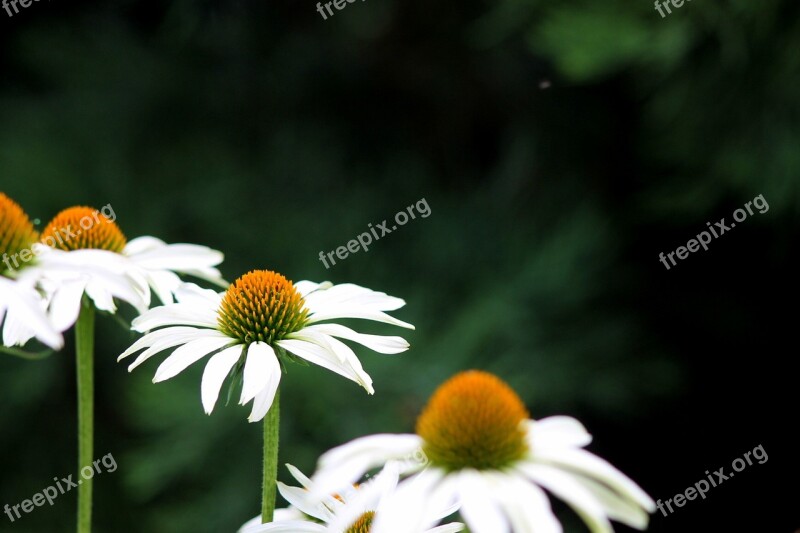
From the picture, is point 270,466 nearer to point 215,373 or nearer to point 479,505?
point 215,373

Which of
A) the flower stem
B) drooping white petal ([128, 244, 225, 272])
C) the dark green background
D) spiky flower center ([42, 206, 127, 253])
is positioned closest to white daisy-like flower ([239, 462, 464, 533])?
the flower stem

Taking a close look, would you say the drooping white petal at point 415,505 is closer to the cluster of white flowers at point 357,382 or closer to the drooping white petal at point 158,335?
the cluster of white flowers at point 357,382

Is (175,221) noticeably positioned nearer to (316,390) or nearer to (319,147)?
(319,147)

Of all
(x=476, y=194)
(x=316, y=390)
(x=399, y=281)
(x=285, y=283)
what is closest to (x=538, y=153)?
(x=476, y=194)

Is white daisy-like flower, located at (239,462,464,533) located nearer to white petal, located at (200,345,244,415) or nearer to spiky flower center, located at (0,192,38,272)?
white petal, located at (200,345,244,415)

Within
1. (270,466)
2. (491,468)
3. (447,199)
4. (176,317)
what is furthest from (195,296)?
(447,199)

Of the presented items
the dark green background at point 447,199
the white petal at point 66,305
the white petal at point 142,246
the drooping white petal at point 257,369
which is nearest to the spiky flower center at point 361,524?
the drooping white petal at point 257,369
